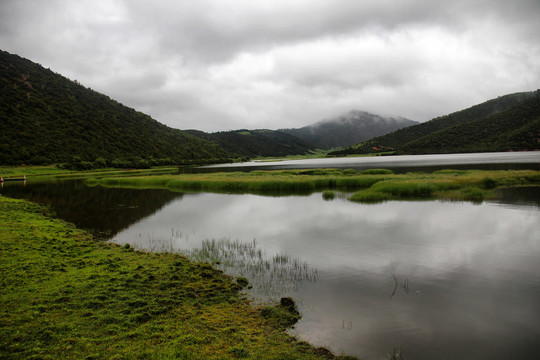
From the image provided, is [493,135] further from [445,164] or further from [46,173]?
[46,173]

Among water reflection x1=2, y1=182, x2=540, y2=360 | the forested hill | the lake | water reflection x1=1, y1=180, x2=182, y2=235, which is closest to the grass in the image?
the forested hill

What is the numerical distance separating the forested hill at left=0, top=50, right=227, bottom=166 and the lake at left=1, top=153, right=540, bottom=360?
91.4 meters

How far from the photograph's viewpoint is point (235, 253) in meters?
17.5

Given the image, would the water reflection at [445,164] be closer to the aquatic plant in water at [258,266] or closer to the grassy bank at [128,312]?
the aquatic plant in water at [258,266]

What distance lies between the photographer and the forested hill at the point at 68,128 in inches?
4077

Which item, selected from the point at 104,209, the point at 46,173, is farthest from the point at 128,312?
the point at 46,173

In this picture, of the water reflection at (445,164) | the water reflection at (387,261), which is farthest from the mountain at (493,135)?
the water reflection at (387,261)

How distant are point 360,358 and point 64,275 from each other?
11292mm

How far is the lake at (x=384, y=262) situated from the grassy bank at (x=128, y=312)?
1247mm

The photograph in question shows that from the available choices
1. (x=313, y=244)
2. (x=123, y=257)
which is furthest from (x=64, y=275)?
(x=313, y=244)

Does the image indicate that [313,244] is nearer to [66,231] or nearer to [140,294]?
[140,294]

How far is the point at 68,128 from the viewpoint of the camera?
124 metres

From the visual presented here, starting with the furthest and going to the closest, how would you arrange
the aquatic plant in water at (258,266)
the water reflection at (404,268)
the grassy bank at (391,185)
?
1. the grassy bank at (391,185)
2. the aquatic plant in water at (258,266)
3. the water reflection at (404,268)

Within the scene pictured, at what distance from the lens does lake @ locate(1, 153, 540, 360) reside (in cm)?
902
